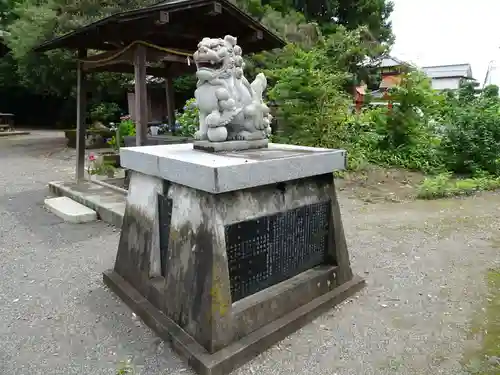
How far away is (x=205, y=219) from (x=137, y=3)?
10.5 metres

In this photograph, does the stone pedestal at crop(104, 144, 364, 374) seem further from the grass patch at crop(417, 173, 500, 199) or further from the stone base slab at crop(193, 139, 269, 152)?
the grass patch at crop(417, 173, 500, 199)

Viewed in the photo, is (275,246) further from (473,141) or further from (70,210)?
(473,141)

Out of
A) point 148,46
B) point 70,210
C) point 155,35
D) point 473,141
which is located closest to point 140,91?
point 148,46

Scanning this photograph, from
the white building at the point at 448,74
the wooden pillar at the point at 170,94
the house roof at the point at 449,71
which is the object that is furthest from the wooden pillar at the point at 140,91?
the house roof at the point at 449,71

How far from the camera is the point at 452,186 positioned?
25.1 feet

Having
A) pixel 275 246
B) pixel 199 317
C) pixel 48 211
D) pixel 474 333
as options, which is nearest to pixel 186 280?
pixel 199 317

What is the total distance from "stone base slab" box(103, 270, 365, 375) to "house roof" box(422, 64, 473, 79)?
2432 centimetres

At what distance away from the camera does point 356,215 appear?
6.44 metres

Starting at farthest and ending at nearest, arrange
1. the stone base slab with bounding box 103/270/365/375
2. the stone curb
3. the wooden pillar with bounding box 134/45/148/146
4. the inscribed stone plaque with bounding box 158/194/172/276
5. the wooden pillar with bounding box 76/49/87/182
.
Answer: the wooden pillar with bounding box 76/49/87/182, the wooden pillar with bounding box 134/45/148/146, the stone curb, the inscribed stone plaque with bounding box 158/194/172/276, the stone base slab with bounding box 103/270/365/375

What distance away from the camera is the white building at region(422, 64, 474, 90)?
76.8ft

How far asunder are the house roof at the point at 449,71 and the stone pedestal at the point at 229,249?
79.0 ft

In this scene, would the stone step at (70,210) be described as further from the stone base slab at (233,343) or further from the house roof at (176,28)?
the house roof at (176,28)

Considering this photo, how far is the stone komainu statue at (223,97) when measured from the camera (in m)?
3.31

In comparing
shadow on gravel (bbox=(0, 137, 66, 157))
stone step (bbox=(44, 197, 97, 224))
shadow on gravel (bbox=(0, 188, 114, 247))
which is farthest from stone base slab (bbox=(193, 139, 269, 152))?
shadow on gravel (bbox=(0, 137, 66, 157))
